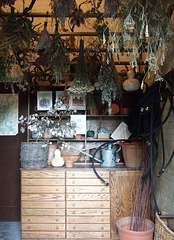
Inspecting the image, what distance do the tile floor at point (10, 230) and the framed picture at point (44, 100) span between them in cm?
195

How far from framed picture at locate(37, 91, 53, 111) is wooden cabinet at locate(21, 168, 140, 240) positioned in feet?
3.64

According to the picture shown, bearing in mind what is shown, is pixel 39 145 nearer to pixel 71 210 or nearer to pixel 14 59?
pixel 71 210

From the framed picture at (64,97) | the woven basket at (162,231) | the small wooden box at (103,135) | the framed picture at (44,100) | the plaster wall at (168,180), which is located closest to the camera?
the woven basket at (162,231)

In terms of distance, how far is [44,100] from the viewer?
13.3ft

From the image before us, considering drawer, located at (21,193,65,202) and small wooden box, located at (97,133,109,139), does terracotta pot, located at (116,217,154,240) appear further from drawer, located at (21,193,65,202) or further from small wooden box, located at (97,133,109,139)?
small wooden box, located at (97,133,109,139)

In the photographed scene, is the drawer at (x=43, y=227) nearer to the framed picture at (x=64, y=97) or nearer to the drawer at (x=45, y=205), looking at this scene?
the drawer at (x=45, y=205)

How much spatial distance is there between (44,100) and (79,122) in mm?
704

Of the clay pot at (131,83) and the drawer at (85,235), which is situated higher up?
the clay pot at (131,83)

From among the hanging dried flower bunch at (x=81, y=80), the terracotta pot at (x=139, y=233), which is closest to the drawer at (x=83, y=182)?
the terracotta pot at (x=139, y=233)

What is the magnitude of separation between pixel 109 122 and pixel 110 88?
4.40 feet

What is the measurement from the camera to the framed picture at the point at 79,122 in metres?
3.92

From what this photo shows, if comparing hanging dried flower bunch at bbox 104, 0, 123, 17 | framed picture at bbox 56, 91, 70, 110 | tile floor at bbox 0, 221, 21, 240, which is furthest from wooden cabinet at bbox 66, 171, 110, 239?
hanging dried flower bunch at bbox 104, 0, 123, 17

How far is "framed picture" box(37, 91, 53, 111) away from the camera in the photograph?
403cm

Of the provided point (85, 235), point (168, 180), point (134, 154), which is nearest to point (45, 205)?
point (85, 235)
